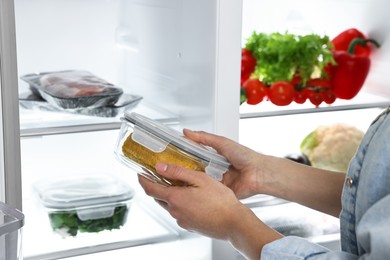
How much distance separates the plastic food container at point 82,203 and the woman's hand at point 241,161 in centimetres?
53

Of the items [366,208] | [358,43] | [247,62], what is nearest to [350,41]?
[358,43]

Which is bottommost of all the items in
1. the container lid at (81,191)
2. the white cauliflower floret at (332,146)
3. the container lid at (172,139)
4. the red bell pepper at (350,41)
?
the container lid at (81,191)

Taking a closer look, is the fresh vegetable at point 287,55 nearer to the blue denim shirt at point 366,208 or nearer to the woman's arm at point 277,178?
the woman's arm at point 277,178

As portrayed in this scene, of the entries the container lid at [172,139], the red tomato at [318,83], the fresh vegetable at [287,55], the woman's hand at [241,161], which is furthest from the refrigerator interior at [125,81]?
the red tomato at [318,83]

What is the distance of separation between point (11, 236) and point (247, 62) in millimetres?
1397

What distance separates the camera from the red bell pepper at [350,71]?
2326mm

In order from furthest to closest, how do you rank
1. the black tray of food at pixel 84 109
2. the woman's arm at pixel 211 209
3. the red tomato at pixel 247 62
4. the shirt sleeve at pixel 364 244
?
1. the red tomato at pixel 247 62
2. the black tray of food at pixel 84 109
3. the woman's arm at pixel 211 209
4. the shirt sleeve at pixel 364 244

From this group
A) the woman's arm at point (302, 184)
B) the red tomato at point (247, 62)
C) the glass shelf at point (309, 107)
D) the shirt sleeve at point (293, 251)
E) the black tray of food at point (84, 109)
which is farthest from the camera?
the red tomato at point (247, 62)

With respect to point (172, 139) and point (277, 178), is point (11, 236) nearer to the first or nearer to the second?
point (172, 139)

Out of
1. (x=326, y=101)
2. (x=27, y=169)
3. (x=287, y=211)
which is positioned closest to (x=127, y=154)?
(x=27, y=169)

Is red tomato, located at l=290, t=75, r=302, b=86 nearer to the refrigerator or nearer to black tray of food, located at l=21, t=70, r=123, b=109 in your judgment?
the refrigerator

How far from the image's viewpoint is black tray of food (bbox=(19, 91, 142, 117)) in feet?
5.86

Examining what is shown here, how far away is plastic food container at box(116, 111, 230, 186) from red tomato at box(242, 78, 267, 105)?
926 mm

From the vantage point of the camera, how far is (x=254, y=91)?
2.20 meters
